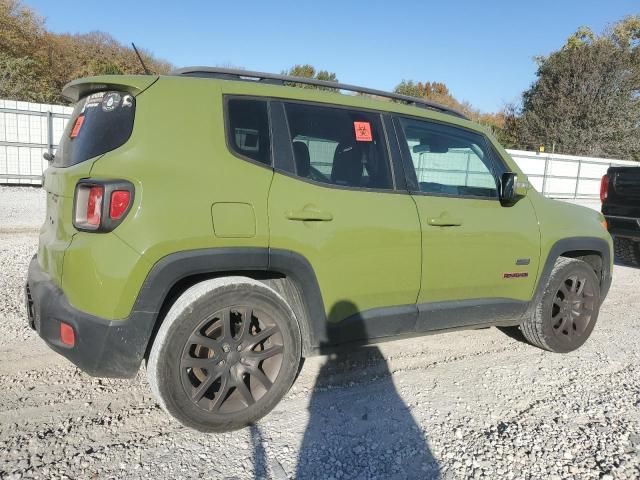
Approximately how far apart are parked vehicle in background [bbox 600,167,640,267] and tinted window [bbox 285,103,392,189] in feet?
18.5

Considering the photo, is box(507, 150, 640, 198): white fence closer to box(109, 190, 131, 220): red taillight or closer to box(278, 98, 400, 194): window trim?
box(278, 98, 400, 194): window trim

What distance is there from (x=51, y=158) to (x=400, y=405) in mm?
2750

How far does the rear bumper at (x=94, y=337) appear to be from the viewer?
7.64 feet

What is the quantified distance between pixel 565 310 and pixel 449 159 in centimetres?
161

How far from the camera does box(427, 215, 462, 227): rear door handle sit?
3139 mm

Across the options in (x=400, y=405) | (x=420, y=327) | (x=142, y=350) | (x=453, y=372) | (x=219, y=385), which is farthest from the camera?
(x=453, y=372)

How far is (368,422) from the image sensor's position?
2.82 m

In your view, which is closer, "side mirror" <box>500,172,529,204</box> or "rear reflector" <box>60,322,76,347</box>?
"rear reflector" <box>60,322,76,347</box>

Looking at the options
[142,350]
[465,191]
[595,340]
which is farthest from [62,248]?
[595,340]

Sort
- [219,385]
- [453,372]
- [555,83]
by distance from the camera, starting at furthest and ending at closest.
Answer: [555,83] → [453,372] → [219,385]

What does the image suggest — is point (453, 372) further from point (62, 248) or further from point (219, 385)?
point (62, 248)

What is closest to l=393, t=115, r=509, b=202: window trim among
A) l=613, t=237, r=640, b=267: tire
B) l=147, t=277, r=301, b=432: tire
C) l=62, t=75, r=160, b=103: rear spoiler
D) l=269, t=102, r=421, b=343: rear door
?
l=269, t=102, r=421, b=343: rear door

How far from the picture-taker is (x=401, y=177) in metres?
3.15

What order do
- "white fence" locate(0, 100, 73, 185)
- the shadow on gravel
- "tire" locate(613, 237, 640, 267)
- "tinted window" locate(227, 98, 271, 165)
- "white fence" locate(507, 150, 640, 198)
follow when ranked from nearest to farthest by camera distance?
1. the shadow on gravel
2. "tinted window" locate(227, 98, 271, 165)
3. "tire" locate(613, 237, 640, 267)
4. "white fence" locate(0, 100, 73, 185)
5. "white fence" locate(507, 150, 640, 198)
